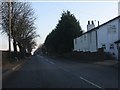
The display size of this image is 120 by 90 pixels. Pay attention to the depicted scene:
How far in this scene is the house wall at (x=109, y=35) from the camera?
185 feet

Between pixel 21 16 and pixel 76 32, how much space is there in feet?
117

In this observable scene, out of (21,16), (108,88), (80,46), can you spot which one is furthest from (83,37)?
(108,88)

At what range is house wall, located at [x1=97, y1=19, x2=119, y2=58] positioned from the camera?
56.5m

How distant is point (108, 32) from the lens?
193ft

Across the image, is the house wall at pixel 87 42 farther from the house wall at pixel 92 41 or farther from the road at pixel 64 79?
the road at pixel 64 79

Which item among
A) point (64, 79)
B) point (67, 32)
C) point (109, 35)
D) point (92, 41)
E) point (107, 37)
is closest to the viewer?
point (64, 79)

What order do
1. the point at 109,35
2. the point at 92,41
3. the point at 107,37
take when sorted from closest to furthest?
the point at 109,35, the point at 107,37, the point at 92,41

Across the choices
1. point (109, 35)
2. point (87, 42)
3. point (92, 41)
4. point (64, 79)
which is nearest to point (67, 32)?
point (87, 42)

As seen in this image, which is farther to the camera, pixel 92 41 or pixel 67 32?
pixel 67 32

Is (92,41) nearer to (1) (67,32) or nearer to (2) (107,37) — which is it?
(2) (107,37)

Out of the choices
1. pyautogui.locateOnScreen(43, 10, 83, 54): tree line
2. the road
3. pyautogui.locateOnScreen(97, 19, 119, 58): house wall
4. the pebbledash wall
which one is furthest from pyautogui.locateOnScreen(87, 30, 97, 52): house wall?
the road

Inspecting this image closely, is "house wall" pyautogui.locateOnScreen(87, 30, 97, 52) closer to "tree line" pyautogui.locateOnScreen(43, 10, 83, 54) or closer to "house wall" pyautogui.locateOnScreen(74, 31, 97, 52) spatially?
"house wall" pyautogui.locateOnScreen(74, 31, 97, 52)

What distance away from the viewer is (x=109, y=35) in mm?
58969

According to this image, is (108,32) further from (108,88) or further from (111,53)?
(108,88)
